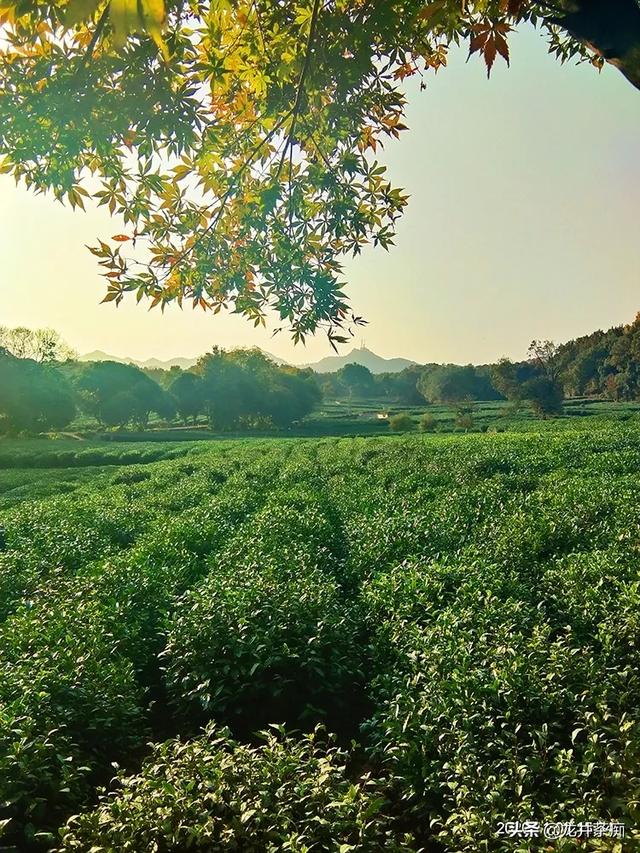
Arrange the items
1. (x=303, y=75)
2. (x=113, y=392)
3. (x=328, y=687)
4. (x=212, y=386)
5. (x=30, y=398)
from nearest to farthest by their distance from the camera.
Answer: (x=303, y=75) < (x=328, y=687) < (x=30, y=398) < (x=113, y=392) < (x=212, y=386)

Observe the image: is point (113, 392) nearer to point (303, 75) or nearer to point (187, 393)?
point (187, 393)

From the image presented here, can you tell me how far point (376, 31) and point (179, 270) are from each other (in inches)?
99.3

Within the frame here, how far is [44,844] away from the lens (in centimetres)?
397

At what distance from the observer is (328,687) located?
5836 mm

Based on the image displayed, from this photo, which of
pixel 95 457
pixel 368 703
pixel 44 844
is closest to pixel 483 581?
pixel 368 703

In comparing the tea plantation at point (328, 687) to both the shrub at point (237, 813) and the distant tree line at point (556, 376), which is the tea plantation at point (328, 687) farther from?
the distant tree line at point (556, 376)

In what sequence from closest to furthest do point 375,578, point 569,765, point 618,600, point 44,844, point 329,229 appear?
1. point 569,765
2. point 44,844
3. point 329,229
4. point 618,600
5. point 375,578

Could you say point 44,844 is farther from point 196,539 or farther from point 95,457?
point 95,457

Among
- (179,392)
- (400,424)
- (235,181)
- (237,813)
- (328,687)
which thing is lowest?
(328,687)

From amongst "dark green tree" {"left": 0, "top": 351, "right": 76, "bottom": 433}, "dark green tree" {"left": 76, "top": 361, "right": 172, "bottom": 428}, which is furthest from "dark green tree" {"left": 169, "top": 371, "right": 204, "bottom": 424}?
"dark green tree" {"left": 0, "top": 351, "right": 76, "bottom": 433}

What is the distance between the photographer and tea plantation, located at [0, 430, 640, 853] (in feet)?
11.5

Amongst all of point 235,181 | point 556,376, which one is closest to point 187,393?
point 556,376

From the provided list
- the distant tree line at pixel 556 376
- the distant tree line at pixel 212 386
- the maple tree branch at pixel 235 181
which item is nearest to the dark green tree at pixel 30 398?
the distant tree line at pixel 212 386

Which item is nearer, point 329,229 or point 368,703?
point 329,229
